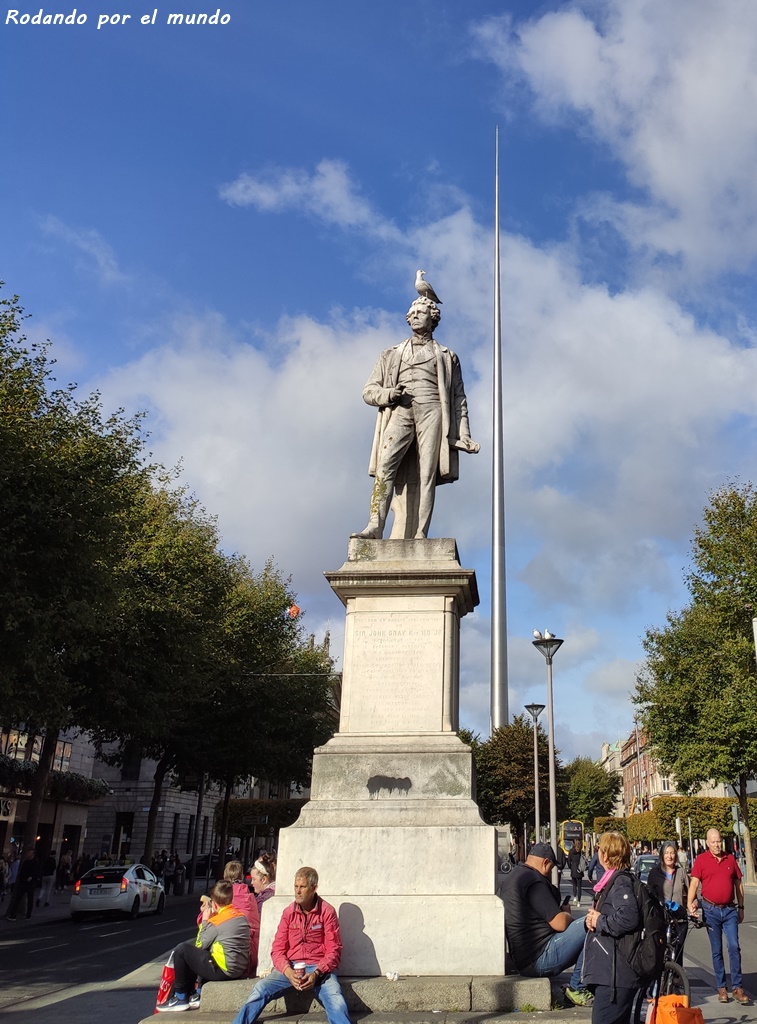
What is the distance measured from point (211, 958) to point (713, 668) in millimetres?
32894

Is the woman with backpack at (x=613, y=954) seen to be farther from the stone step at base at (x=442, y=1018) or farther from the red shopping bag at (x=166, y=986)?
the red shopping bag at (x=166, y=986)

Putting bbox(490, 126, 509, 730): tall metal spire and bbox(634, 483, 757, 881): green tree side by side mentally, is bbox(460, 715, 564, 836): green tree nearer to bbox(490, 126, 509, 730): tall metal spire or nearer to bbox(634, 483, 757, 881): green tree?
bbox(490, 126, 509, 730): tall metal spire

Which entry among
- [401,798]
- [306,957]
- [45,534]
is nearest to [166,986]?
[306,957]

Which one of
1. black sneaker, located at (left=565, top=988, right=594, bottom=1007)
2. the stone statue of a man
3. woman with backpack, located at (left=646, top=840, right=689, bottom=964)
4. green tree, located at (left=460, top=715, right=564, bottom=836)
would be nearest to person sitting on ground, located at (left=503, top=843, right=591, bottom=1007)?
black sneaker, located at (left=565, top=988, right=594, bottom=1007)

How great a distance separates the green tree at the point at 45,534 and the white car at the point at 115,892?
707 cm

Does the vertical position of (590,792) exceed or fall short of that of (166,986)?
it exceeds it

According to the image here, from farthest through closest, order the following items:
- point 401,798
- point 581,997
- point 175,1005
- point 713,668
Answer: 1. point 713,668
2. point 401,798
3. point 175,1005
4. point 581,997

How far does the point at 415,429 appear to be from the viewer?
1025cm

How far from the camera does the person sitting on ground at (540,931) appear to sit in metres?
7.00

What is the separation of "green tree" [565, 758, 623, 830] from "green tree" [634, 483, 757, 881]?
7953 cm

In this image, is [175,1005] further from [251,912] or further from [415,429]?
[415,429]

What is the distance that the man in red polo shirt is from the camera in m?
10.3

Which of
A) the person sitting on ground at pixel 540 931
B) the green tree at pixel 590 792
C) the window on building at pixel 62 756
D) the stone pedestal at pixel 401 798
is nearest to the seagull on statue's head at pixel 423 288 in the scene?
the stone pedestal at pixel 401 798

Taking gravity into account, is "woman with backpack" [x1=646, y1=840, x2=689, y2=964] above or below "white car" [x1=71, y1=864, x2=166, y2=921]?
above
